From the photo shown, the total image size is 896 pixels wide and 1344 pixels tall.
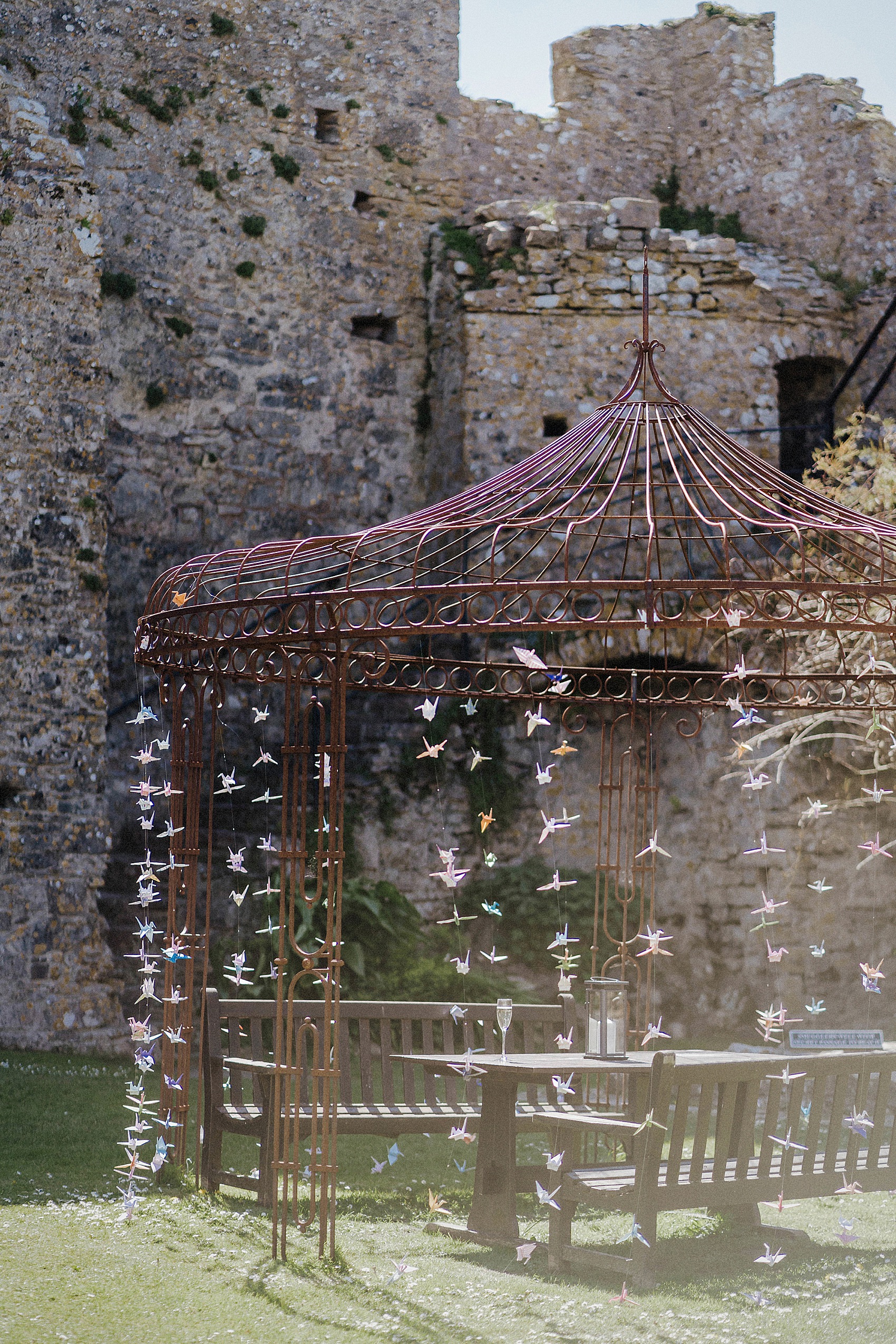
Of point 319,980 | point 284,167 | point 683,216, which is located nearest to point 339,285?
point 284,167

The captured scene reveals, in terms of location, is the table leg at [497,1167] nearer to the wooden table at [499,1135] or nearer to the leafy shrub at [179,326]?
the wooden table at [499,1135]

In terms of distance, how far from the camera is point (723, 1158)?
480 cm

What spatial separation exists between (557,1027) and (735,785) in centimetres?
385

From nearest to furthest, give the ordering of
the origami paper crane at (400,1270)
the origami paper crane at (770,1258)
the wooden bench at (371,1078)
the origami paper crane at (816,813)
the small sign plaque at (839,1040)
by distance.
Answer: the origami paper crane at (400,1270)
the origami paper crane at (770,1258)
the wooden bench at (371,1078)
the small sign plaque at (839,1040)
the origami paper crane at (816,813)

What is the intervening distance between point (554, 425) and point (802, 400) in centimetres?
322

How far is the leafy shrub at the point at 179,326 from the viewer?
11656mm

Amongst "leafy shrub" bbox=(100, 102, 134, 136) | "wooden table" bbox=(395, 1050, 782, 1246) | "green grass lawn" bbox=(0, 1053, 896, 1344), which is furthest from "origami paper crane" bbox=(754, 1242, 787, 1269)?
"leafy shrub" bbox=(100, 102, 134, 136)

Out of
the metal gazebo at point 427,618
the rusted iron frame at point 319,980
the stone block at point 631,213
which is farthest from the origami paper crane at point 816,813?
the rusted iron frame at point 319,980

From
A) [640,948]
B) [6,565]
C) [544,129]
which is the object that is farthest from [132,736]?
[544,129]

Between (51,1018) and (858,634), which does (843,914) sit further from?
(51,1018)

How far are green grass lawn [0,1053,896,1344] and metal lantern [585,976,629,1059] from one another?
67 centimetres

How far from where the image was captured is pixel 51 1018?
8258mm

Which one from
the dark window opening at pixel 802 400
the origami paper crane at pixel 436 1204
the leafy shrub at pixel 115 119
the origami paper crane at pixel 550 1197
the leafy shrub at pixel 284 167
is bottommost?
the origami paper crane at pixel 436 1204

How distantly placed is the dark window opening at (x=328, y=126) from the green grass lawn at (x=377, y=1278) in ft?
31.1
